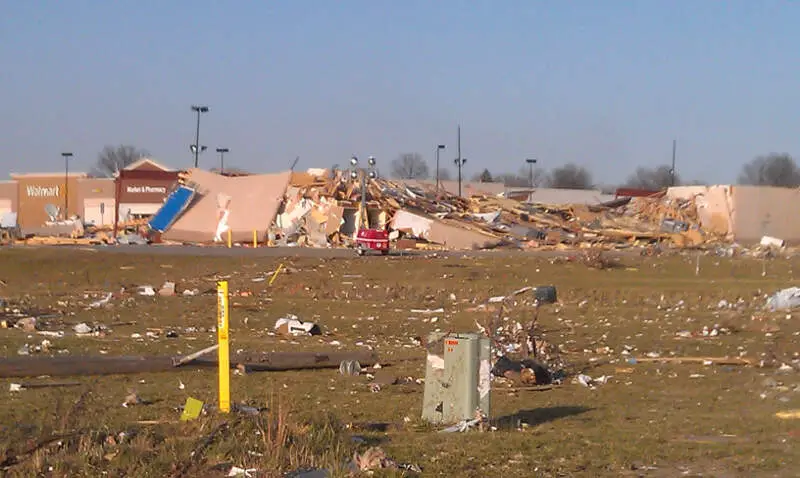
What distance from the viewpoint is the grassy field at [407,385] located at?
8016 millimetres

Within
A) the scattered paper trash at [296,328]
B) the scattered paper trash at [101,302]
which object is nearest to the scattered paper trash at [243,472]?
the scattered paper trash at [296,328]

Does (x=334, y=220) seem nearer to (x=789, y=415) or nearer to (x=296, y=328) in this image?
(x=296, y=328)

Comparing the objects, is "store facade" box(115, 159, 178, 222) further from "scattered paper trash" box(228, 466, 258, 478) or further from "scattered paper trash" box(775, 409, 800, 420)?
"scattered paper trash" box(228, 466, 258, 478)

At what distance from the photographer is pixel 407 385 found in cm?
1394

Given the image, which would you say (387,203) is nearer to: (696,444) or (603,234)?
(603,234)

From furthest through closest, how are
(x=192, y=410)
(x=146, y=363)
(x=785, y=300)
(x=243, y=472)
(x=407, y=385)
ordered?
(x=785, y=300) → (x=146, y=363) → (x=407, y=385) → (x=192, y=410) → (x=243, y=472)

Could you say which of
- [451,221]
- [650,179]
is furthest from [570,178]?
[451,221]

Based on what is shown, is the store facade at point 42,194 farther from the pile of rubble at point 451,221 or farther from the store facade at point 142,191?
the pile of rubble at point 451,221

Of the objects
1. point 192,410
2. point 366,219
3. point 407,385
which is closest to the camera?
point 192,410

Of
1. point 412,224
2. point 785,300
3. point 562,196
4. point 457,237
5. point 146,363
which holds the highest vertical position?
point 562,196

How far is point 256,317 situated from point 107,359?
8.92 metres

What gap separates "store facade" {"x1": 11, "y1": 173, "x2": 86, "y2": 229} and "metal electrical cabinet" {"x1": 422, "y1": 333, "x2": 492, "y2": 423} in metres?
79.6

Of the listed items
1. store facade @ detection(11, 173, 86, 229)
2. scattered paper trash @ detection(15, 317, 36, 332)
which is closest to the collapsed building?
scattered paper trash @ detection(15, 317, 36, 332)

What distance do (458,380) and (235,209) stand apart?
45.8 metres
